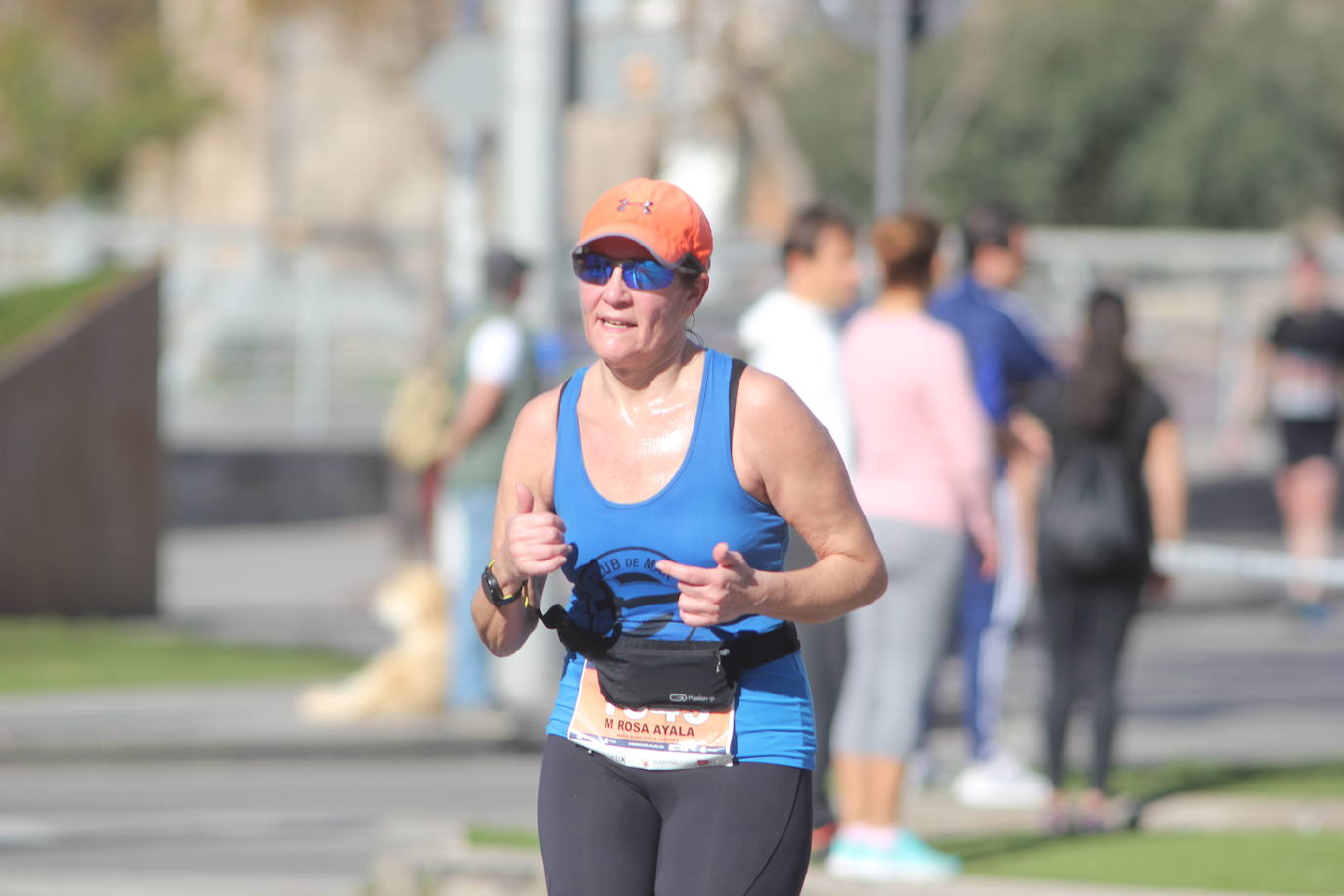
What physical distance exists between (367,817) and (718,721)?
18.0 feet

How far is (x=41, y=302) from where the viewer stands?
51.1 feet

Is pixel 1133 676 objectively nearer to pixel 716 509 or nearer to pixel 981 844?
pixel 981 844

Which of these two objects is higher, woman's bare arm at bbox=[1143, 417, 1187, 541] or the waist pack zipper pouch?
woman's bare arm at bbox=[1143, 417, 1187, 541]

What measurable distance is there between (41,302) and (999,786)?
8912 mm

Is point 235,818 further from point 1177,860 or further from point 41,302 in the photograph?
point 41,302

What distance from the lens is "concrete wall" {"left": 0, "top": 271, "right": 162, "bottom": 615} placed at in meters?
14.8

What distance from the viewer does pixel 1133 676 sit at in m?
13.6

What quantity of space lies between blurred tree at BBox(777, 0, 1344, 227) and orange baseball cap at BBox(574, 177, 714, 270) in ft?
123

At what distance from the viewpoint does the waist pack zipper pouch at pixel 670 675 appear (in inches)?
150

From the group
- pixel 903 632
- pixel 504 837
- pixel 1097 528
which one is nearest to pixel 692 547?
pixel 903 632

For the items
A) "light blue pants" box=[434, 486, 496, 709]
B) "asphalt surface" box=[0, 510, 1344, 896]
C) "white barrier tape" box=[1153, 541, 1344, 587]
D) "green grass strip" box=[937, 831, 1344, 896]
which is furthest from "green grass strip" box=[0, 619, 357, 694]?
"white barrier tape" box=[1153, 541, 1344, 587]

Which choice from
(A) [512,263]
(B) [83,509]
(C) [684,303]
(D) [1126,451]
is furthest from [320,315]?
(C) [684,303]

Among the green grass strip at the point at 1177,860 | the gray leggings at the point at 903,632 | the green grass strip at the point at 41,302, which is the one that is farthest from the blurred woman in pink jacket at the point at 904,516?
the green grass strip at the point at 41,302

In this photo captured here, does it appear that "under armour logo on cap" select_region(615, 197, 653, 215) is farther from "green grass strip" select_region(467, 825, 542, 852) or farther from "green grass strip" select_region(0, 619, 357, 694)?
"green grass strip" select_region(0, 619, 357, 694)
